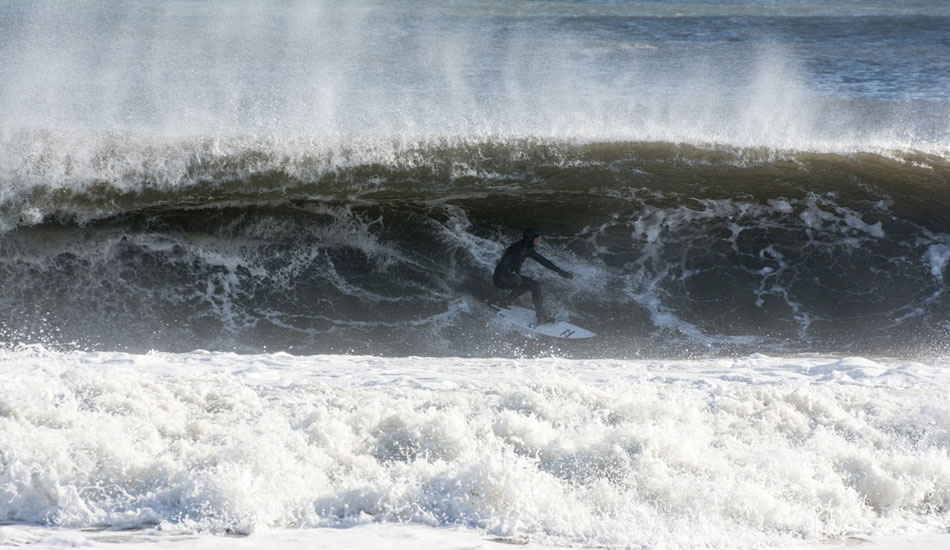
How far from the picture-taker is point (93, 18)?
23375mm

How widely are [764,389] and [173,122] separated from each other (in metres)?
10.5

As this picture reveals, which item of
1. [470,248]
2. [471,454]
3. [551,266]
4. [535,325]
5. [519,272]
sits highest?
[471,454]

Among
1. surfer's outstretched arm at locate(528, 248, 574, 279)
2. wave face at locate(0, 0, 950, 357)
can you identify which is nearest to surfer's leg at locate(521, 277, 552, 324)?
surfer's outstretched arm at locate(528, 248, 574, 279)

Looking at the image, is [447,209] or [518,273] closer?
[518,273]

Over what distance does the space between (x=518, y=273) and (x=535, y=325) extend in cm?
63

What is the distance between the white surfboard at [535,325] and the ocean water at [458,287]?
16 cm

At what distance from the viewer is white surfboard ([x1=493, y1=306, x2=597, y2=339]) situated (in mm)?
9867

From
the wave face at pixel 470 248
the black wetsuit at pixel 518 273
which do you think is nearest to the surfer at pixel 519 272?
the black wetsuit at pixel 518 273

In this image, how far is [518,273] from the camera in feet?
33.0

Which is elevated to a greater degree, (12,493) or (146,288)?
(12,493)

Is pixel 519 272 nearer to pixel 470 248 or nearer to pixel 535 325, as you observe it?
pixel 535 325

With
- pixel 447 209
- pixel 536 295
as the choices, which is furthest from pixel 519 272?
pixel 447 209

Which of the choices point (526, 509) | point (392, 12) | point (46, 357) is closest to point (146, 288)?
point (46, 357)

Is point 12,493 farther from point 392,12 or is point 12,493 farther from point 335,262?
point 392,12
